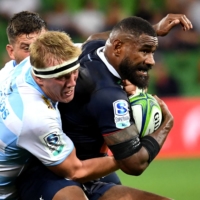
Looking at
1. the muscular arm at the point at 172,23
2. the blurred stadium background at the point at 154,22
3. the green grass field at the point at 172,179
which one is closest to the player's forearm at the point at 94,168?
the muscular arm at the point at 172,23

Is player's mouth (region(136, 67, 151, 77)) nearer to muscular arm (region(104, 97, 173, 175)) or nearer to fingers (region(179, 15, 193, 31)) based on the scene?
muscular arm (region(104, 97, 173, 175))

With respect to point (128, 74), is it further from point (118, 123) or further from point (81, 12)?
point (81, 12)

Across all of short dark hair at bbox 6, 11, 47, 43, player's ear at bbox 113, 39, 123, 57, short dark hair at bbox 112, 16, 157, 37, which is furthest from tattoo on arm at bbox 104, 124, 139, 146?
short dark hair at bbox 6, 11, 47, 43

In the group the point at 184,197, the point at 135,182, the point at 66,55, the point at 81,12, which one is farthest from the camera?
the point at 81,12

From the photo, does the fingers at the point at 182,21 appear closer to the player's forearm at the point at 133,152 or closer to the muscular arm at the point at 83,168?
the player's forearm at the point at 133,152

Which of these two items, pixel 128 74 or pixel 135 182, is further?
pixel 135 182

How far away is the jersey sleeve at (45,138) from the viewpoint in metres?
5.15

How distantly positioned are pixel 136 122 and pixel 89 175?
64 centimetres

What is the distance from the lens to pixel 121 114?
5.38 m

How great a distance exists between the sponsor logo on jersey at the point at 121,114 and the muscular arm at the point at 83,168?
36cm

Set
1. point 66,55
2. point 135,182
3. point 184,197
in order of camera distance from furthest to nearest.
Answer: point 135,182 < point 184,197 < point 66,55

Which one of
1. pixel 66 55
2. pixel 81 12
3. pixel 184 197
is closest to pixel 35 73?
pixel 66 55

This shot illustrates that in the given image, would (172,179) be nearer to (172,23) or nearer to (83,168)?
(172,23)

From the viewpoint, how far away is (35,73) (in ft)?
17.2
